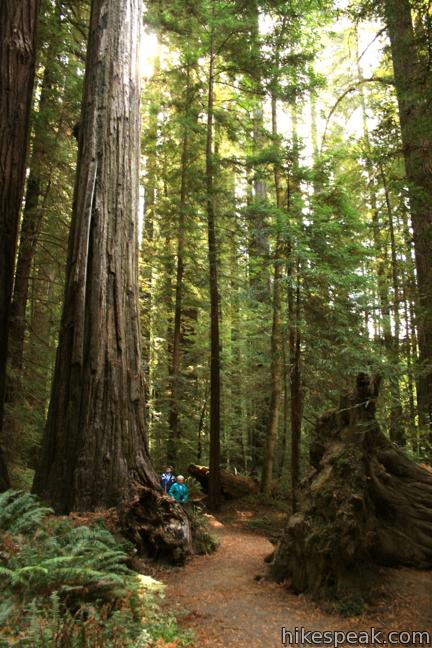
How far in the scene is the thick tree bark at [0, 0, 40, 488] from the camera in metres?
6.61

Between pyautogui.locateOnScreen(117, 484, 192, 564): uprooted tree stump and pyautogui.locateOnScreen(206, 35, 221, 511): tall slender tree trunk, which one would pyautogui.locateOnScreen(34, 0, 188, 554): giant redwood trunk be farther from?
pyautogui.locateOnScreen(206, 35, 221, 511): tall slender tree trunk

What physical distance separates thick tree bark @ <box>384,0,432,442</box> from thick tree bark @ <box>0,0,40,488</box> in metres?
5.55

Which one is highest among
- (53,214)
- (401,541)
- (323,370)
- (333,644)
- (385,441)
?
(53,214)

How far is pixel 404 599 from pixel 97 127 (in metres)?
7.40

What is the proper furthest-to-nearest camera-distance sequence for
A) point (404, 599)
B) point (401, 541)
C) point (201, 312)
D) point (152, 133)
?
point (201, 312), point (152, 133), point (401, 541), point (404, 599)

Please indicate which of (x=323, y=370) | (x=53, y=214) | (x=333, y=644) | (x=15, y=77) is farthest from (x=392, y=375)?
(x=15, y=77)

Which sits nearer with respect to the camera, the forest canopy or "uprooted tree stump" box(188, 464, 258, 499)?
the forest canopy

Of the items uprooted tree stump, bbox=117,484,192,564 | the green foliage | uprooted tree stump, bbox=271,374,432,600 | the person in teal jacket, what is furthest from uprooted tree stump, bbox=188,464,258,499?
the green foliage

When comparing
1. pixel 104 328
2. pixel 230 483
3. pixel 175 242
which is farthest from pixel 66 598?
pixel 175 242

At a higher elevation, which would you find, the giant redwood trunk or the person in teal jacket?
the giant redwood trunk

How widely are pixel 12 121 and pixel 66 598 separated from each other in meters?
6.47

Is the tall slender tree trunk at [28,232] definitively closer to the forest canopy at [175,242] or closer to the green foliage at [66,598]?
the forest canopy at [175,242]

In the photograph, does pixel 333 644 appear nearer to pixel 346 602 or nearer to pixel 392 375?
pixel 346 602

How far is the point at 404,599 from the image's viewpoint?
4754 millimetres
